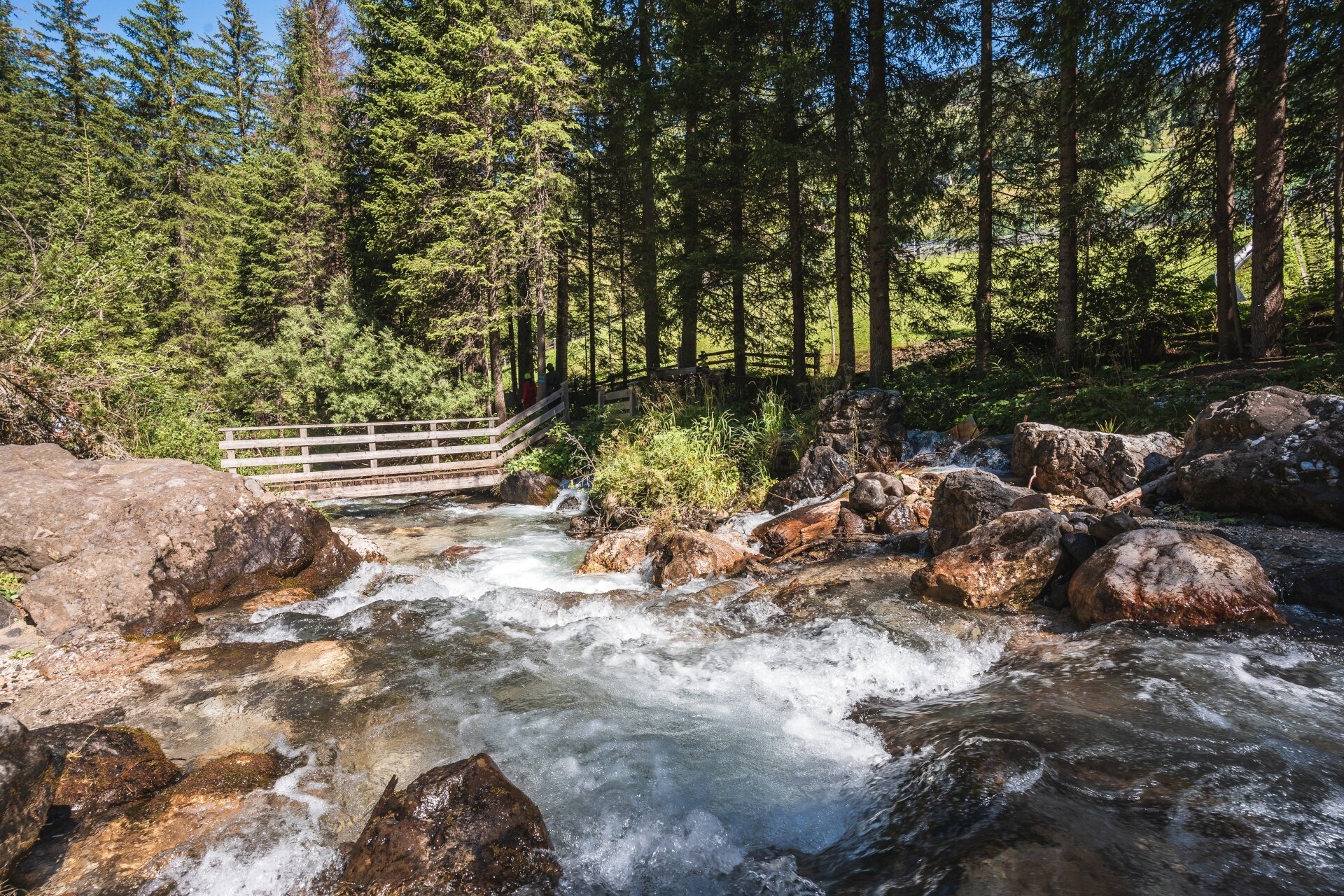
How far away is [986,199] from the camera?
1325cm

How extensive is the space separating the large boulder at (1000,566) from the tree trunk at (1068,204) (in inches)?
304

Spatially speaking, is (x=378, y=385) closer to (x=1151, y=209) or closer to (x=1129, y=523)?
(x=1129, y=523)

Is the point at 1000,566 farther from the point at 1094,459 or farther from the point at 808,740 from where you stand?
the point at 1094,459

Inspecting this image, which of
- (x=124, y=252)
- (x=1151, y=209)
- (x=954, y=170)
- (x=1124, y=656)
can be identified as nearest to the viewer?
(x=1124, y=656)

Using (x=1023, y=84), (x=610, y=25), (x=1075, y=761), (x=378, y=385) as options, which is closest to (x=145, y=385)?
(x=378, y=385)

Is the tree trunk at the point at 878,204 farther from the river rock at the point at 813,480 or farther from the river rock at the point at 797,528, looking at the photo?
the river rock at the point at 797,528

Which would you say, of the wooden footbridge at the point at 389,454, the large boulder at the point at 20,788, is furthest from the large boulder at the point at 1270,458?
the wooden footbridge at the point at 389,454

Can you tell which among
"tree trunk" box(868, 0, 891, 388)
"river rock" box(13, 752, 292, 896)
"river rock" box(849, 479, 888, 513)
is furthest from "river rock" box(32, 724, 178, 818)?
"tree trunk" box(868, 0, 891, 388)

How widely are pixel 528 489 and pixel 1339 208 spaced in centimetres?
1440

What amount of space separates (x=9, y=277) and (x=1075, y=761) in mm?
16526

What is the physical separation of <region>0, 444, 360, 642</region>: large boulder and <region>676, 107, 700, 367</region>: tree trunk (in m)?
10.4

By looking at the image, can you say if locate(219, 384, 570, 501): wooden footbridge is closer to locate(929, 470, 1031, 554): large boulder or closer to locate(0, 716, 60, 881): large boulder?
locate(0, 716, 60, 881): large boulder

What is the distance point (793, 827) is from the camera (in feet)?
10.7

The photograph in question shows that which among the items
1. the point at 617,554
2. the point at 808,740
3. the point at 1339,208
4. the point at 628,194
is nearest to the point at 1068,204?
the point at 1339,208
